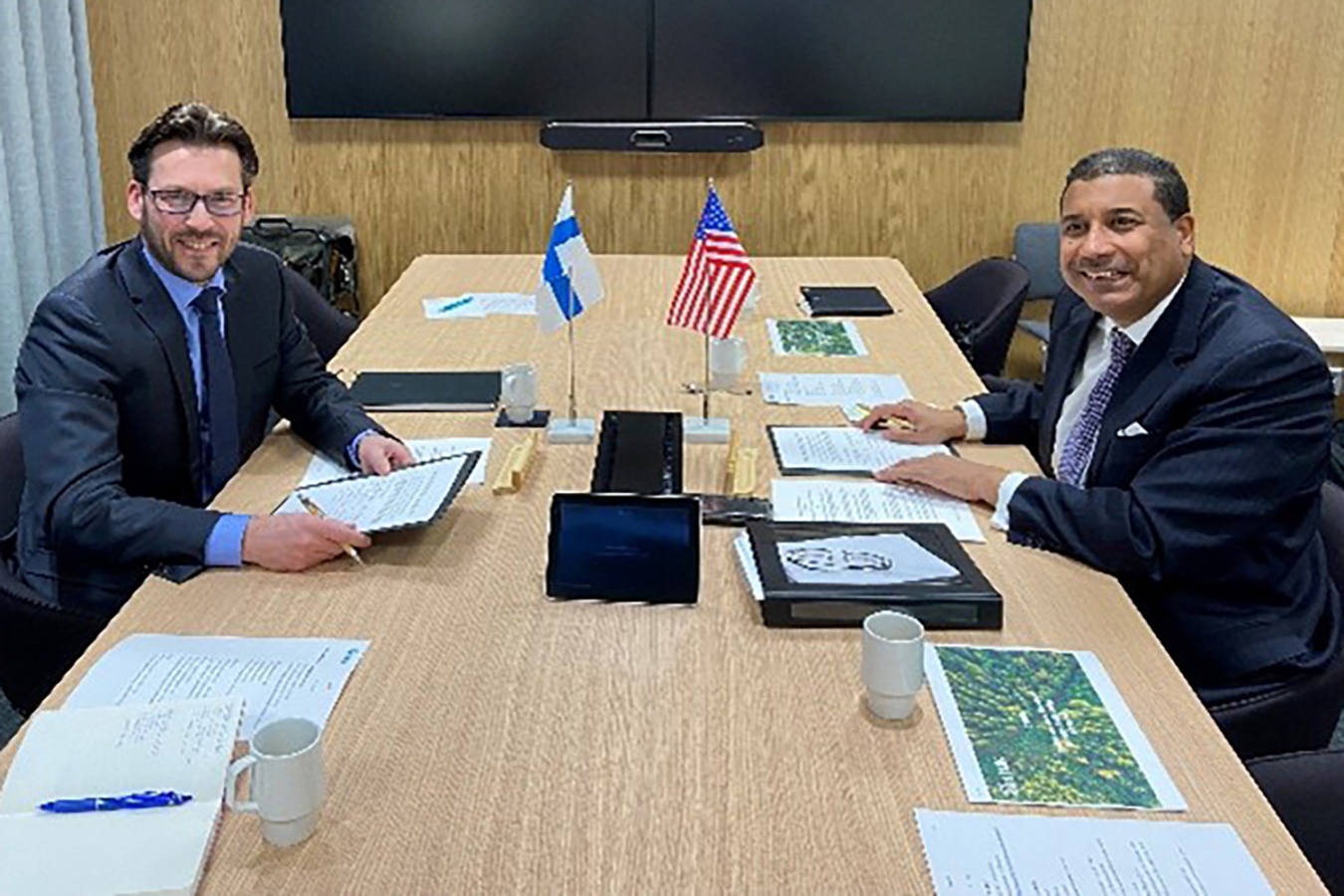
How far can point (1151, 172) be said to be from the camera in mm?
2195

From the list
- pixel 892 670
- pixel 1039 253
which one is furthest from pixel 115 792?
pixel 1039 253

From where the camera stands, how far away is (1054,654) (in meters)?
1.74

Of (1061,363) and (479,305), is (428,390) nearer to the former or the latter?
(479,305)

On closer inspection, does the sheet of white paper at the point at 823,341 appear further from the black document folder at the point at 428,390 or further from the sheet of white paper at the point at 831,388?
the black document folder at the point at 428,390

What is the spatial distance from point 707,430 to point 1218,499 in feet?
3.12

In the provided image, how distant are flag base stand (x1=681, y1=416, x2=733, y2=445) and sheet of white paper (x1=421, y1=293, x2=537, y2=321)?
0.95 meters

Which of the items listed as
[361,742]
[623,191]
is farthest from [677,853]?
[623,191]

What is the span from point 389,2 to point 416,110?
37 cm

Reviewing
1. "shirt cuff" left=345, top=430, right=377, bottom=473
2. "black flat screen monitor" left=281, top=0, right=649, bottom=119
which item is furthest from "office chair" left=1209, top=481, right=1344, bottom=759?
"black flat screen monitor" left=281, top=0, right=649, bottom=119

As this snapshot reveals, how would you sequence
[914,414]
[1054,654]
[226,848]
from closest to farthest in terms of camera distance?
[226,848] → [1054,654] → [914,414]

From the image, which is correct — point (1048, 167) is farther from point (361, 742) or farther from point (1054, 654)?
→ point (361, 742)

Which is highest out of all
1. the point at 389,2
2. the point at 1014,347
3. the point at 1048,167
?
the point at 389,2

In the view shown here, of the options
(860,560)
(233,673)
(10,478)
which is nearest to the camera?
(233,673)

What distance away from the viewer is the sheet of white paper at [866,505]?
7.08 feet
